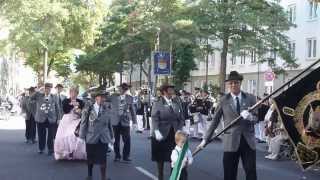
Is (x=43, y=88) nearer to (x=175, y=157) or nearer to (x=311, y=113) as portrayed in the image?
(x=175, y=157)

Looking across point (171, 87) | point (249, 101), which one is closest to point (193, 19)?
point (171, 87)

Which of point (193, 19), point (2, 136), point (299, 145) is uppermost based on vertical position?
point (193, 19)

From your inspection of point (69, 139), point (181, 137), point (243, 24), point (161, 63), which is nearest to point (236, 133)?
point (181, 137)

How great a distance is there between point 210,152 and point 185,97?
260 inches

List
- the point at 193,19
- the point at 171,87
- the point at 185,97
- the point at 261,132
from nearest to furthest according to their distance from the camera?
the point at 171,87, the point at 261,132, the point at 185,97, the point at 193,19

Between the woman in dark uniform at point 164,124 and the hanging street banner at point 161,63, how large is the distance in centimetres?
1526

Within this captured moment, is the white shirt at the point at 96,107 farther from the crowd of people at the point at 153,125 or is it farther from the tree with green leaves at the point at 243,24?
the tree with green leaves at the point at 243,24

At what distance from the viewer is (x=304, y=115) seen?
8.12 m

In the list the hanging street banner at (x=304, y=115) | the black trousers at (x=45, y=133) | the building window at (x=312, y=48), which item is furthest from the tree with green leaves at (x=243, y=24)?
the hanging street banner at (x=304, y=115)

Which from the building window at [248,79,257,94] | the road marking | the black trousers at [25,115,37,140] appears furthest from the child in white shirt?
the building window at [248,79,257,94]

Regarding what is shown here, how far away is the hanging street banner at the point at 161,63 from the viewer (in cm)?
2697

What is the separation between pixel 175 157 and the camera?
9789mm

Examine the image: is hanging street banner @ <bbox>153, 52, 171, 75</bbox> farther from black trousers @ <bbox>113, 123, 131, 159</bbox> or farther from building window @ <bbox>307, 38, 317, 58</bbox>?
building window @ <bbox>307, 38, 317, 58</bbox>

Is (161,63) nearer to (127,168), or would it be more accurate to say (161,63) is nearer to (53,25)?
(53,25)
